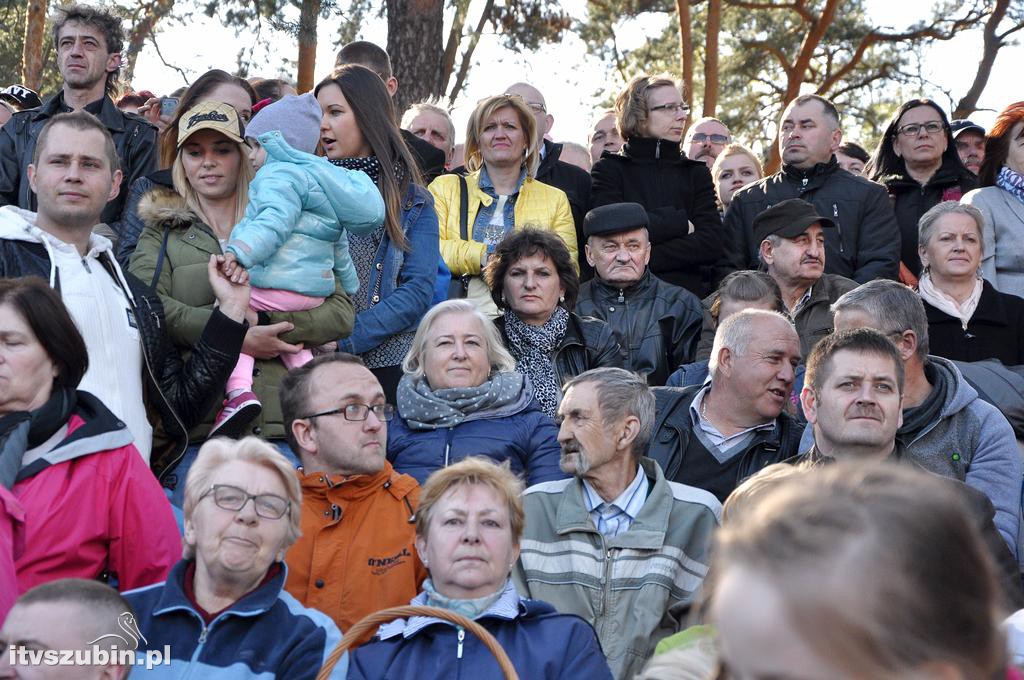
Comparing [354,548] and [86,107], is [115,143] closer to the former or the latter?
[86,107]

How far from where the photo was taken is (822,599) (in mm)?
992

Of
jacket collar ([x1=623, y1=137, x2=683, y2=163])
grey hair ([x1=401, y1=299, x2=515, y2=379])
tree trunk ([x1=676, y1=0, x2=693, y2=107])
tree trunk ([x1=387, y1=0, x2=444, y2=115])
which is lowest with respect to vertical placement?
grey hair ([x1=401, y1=299, x2=515, y2=379])

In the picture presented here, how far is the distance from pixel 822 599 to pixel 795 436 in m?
3.99

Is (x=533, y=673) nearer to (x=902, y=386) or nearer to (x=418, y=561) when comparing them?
(x=418, y=561)

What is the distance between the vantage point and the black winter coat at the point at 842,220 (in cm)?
662

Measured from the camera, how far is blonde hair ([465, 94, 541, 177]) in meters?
6.51

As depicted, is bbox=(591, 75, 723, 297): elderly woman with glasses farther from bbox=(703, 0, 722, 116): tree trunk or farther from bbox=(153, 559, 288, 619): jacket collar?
bbox=(703, 0, 722, 116): tree trunk

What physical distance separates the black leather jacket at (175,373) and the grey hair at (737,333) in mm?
1884

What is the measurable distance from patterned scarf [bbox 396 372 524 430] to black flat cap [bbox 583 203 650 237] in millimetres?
1593

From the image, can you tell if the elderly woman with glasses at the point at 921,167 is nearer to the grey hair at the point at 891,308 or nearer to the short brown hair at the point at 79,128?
the grey hair at the point at 891,308

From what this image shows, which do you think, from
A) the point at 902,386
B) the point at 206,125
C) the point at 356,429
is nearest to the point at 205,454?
the point at 356,429

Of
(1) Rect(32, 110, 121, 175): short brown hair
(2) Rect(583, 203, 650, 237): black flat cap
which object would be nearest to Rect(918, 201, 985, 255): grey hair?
(2) Rect(583, 203, 650, 237): black flat cap

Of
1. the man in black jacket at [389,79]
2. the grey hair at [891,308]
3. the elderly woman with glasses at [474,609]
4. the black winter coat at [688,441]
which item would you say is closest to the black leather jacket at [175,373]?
the elderly woman with glasses at [474,609]

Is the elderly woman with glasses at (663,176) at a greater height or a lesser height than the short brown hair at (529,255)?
greater
